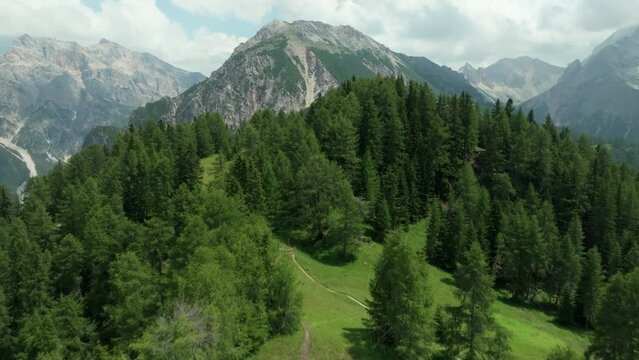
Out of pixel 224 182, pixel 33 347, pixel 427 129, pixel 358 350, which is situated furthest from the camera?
pixel 427 129

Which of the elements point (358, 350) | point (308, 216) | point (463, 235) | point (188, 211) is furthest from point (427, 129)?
point (358, 350)

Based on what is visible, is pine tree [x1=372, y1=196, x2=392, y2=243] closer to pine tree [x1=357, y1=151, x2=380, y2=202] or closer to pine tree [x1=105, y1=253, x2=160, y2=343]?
pine tree [x1=357, y1=151, x2=380, y2=202]

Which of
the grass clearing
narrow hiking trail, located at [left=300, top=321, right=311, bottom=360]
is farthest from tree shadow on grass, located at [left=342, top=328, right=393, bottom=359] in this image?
the grass clearing

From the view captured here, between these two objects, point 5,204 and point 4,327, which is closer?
point 4,327

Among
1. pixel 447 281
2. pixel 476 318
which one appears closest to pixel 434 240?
pixel 447 281

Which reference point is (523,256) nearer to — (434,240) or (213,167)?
(434,240)

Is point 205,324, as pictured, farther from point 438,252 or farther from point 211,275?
point 438,252
